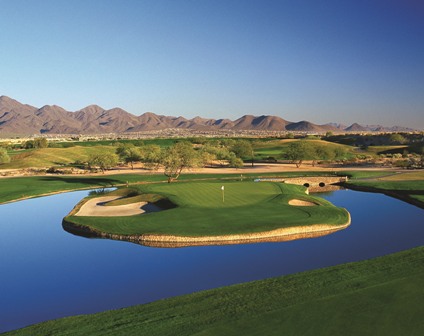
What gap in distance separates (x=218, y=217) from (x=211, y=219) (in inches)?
41.0

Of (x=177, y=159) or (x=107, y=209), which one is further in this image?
(x=177, y=159)

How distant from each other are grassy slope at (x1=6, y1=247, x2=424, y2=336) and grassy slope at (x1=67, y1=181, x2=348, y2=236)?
42.8 feet

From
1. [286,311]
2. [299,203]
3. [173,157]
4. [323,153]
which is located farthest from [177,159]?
[323,153]

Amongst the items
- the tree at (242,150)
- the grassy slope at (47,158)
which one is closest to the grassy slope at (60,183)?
the grassy slope at (47,158)

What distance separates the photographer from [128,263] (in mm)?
30641

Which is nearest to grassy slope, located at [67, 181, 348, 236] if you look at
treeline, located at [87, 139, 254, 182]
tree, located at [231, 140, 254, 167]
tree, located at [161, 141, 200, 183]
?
tree, located at [161, 141, 200, 183]

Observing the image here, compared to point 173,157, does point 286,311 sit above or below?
below

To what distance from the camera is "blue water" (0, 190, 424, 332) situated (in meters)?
24.4

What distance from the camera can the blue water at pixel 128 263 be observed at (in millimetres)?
24359

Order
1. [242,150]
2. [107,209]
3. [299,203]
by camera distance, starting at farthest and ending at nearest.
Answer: [242,150] → [299,203] → [107,209]

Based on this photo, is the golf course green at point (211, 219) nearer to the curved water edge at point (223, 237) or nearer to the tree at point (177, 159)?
the curved water edge at point (223, 237)

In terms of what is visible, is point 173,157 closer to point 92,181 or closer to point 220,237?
point 92,181

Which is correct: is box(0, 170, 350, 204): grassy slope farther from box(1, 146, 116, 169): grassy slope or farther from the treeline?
box(1, 146, 116, 169): grassy slope

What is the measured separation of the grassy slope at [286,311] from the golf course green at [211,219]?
11773 millimetres
